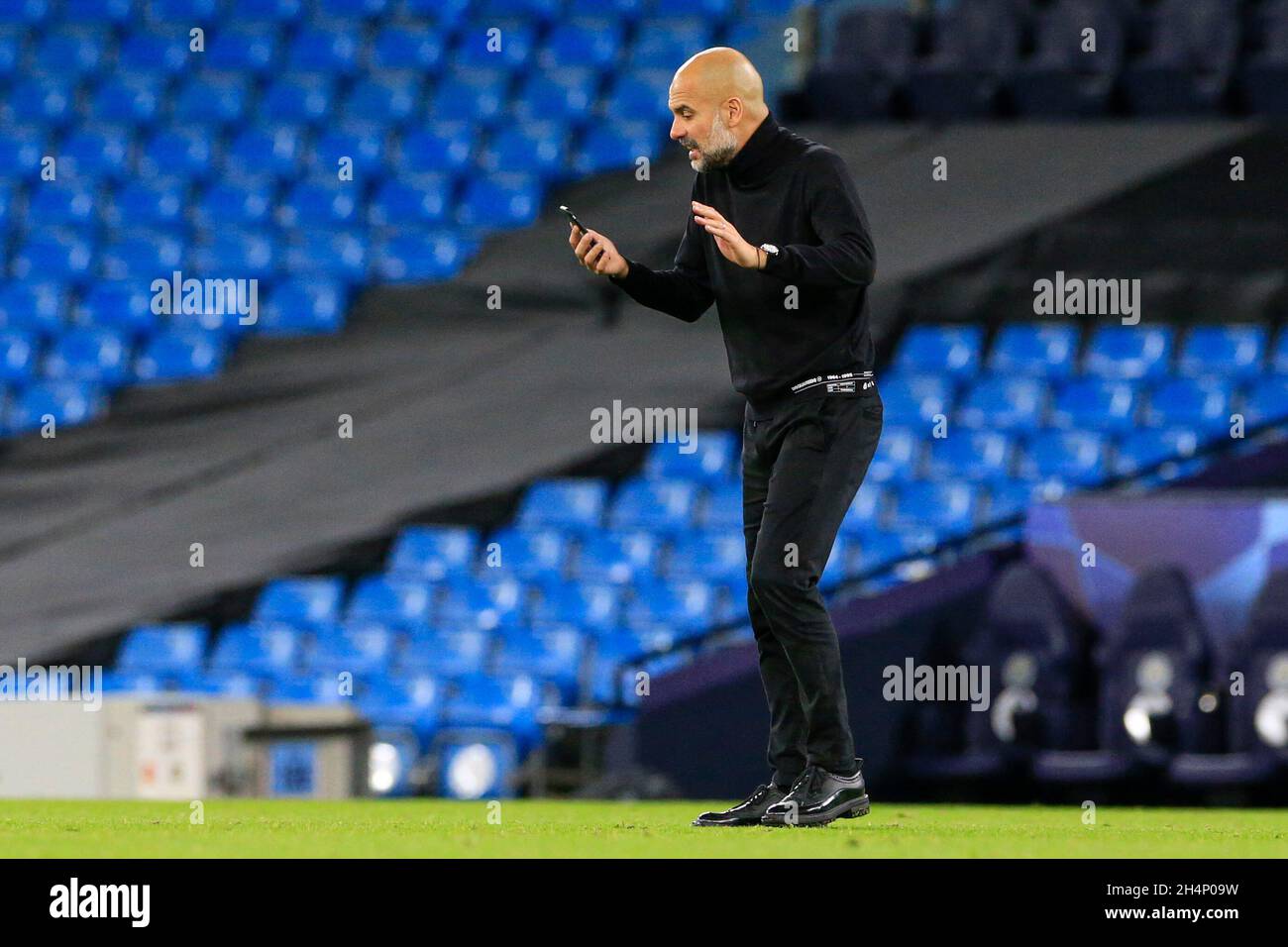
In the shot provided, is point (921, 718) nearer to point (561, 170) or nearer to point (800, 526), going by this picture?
point (800, 526)

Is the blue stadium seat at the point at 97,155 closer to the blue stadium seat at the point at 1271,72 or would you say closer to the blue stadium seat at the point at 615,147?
the blue stadium seat at the point at 615,147

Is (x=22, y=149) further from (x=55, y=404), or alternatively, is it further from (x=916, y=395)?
(x=916, y=395)

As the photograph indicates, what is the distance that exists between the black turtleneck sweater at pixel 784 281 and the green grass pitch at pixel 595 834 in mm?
943

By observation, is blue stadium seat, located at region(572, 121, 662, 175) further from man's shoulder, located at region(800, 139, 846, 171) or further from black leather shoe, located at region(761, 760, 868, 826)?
black leather shoe, located at region(761, 760, 868, 826)

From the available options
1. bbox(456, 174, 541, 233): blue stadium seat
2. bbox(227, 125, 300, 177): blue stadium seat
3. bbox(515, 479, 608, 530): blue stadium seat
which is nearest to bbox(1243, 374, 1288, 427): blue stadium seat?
bbox(515, 479, 608, 530): blue stadium seat

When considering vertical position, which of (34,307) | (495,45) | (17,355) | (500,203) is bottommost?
(17,355)

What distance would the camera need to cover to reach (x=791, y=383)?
13.9 feet

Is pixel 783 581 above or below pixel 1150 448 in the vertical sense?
below

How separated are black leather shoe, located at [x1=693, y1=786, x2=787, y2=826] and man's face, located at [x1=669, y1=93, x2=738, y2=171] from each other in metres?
1.30

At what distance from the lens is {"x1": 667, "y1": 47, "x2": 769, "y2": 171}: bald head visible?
4195mm

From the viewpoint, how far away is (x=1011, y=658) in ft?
23.4

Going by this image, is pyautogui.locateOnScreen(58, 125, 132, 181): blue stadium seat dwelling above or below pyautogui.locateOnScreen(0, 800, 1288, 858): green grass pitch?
above

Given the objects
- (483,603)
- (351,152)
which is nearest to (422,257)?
(351,152)

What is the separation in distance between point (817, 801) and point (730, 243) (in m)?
1.15
